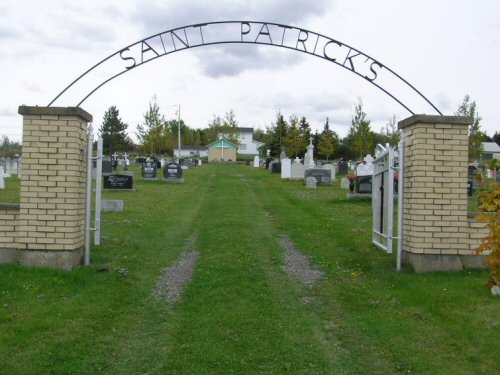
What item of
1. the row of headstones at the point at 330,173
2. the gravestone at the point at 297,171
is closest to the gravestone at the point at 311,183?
the row of headstones at the point at 330,173

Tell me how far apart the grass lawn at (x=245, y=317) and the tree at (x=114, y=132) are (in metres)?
74.1

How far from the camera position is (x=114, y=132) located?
279 feet

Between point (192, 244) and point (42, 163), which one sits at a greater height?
point (42, 163)

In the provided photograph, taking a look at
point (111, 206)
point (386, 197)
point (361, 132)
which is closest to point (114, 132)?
point (361, 132)

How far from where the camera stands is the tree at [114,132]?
82062mm

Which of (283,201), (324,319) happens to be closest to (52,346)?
(324,319)

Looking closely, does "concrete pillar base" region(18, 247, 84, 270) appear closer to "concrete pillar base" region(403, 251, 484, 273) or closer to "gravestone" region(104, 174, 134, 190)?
"concrete pillar base" region(403, 251, 484, 273)

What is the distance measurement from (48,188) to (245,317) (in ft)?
11.7

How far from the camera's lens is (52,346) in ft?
16.5

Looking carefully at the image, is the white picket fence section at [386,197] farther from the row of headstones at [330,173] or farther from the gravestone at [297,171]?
the gravestone at [297,171]

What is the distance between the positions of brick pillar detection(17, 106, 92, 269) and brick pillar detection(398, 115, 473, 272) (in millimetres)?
4752

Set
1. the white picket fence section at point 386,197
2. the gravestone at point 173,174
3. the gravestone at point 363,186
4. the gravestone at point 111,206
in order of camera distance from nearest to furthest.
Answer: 1. the white picket fence section at point 386,197
2. the gravestone at point 111,206
3. the gravestone at point 363,186
4. the gravestone at point 173,174

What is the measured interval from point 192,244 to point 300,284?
11.9 ft

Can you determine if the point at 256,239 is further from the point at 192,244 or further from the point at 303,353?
the point at 303,353
